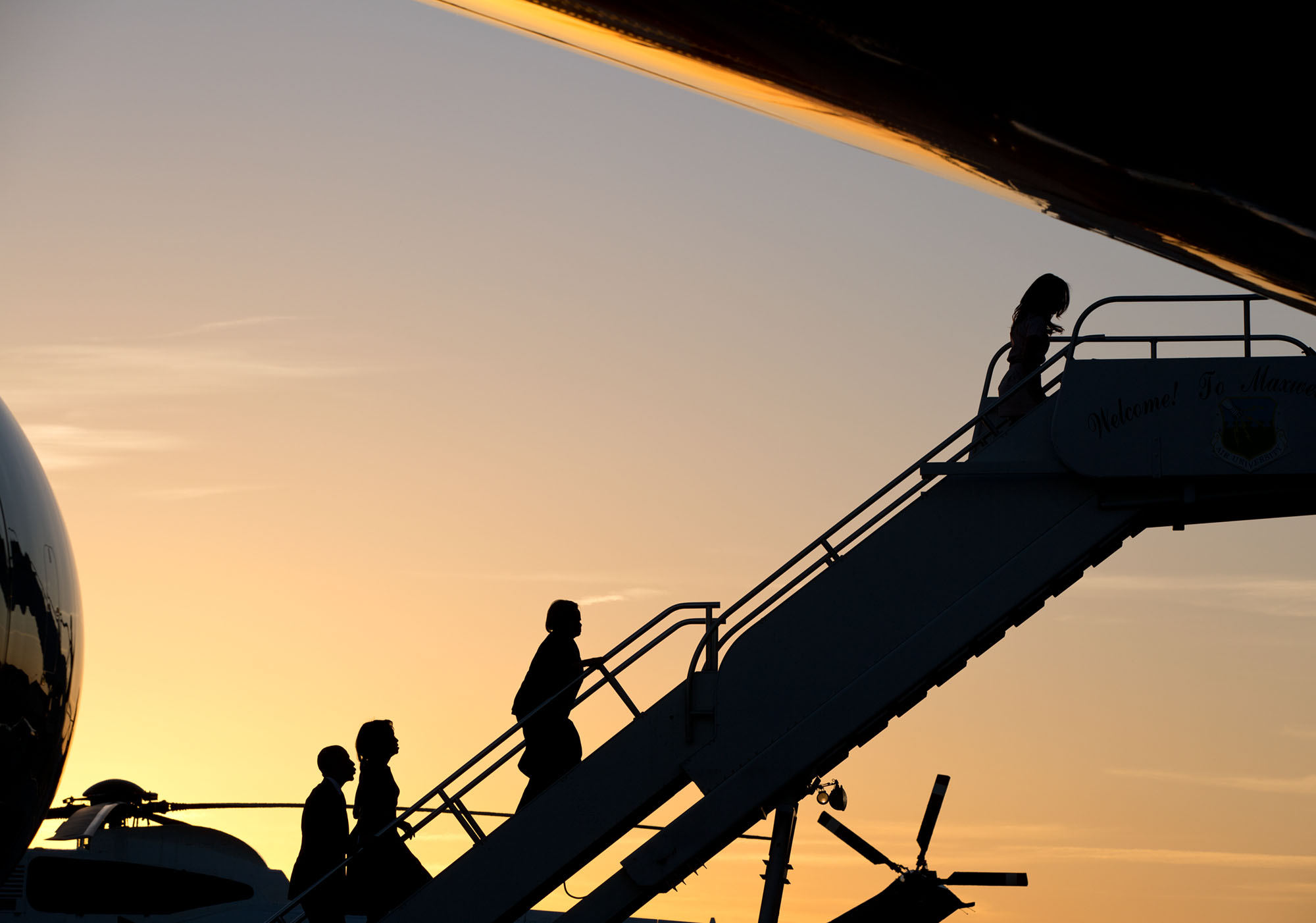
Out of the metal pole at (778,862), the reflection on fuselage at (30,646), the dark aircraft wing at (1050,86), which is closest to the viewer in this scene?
the dark aircraft wing at (1050,86)

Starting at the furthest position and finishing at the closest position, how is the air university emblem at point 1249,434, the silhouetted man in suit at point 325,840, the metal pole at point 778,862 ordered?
the metal pole at point 778,862 < the silhouetted man in suit at point 325,840 < the air university emblem at point 1249,434

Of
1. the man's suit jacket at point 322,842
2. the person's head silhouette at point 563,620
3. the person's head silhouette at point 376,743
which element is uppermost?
the person's head silhouette at point 563,620

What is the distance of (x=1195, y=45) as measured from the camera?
1798mm

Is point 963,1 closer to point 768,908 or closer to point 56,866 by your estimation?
point 768,908

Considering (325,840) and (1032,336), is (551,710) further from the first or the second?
(1032,336)

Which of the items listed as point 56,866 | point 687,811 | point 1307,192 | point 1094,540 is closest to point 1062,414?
point 1094,540

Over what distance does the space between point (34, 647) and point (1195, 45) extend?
7010mm

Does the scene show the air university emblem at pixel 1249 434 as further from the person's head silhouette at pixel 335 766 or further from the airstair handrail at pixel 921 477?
the person's head silhouette at pixel 335 766

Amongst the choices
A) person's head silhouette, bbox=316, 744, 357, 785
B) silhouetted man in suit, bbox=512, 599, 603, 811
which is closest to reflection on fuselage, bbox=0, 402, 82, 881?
person's head silhouette, bbox=316, 744, 357, 785

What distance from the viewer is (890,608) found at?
9.20 meters

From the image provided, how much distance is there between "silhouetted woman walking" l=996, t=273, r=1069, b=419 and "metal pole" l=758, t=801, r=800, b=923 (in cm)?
400

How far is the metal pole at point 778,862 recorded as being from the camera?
1179 cm

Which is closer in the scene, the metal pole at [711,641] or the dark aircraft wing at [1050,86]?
the dark aircraft wing at [1050,86]

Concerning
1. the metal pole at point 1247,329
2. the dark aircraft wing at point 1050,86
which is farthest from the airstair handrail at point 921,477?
the dark aircraft wing at point 1050,86
